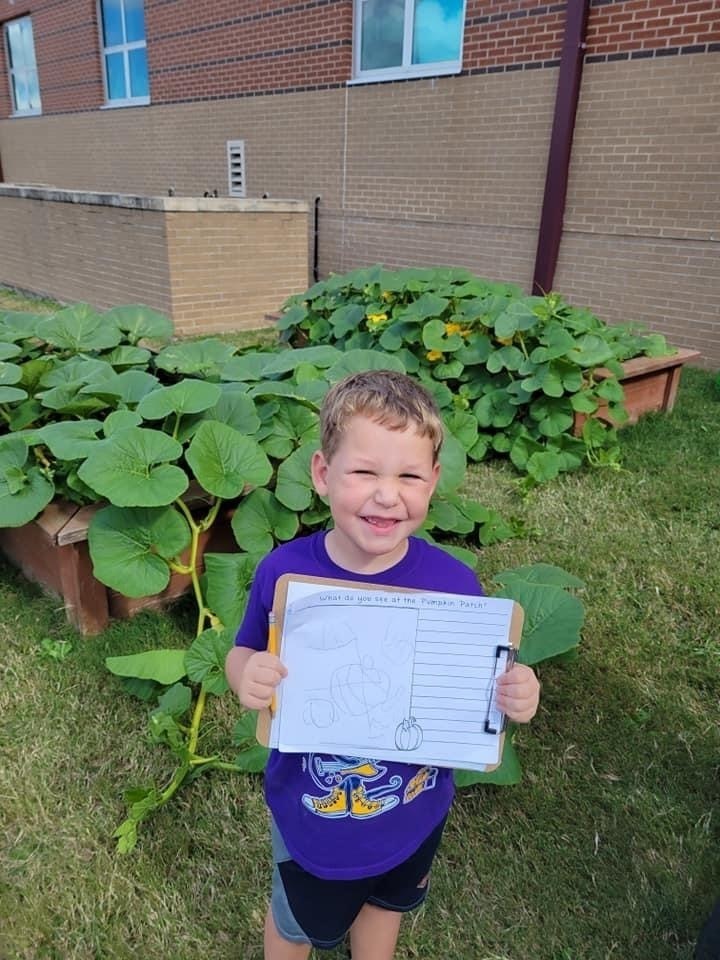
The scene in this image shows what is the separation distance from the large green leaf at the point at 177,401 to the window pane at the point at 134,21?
12037 millimetres

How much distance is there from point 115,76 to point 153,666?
1385 cm

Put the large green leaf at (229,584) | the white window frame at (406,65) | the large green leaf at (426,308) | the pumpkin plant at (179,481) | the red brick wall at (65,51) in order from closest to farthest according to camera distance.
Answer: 1. the pumpkin plant at (179,481)
2. the large green leaf at (229,584)
3. the large green leaf at (426,308)
4. the white window frame at (406,65)
5. the red brick wall at (65,51)

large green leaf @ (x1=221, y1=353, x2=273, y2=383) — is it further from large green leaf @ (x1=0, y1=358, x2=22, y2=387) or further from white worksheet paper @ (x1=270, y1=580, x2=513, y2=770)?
white worksheet paper @ (x1=270, y1=580, x2=513, y2=770)

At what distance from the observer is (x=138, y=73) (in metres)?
12.4

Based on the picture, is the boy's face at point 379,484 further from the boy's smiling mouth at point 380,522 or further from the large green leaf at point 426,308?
the large green leaf at point 426,308

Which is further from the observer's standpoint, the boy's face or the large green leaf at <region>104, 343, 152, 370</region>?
the large green leaf at <region>104, 343, 152, 370</region>

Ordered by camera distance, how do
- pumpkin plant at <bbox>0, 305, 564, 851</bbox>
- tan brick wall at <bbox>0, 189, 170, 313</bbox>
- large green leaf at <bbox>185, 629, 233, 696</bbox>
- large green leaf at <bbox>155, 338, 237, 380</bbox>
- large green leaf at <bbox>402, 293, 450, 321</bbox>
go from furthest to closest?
tan brick wall at <bbox>0, 189, 170, 313</bbox>
large green leaf at <bbox>402, 293, 450, 321</bbox>
large green leaf at <bbox>155, 338, 237, 380</bbox>
pumpkin plant at <bbox>0, 305, 564, 851</bbox>
large green leaf at <bbox>185, 629, 233, 696</bbox>

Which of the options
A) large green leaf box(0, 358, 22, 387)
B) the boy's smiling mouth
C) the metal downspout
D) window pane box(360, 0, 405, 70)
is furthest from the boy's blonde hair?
window pane box(360, 0, 405, 70)

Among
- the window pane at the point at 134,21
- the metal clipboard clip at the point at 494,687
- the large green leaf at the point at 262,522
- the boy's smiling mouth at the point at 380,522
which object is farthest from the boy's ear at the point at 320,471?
the window pane at the point at 134,21

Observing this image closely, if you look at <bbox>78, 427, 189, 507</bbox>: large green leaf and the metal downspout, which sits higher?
the metal downspout

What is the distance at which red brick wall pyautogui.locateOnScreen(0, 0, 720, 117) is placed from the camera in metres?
6.04

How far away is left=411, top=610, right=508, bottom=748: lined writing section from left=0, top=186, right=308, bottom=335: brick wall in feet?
22.2

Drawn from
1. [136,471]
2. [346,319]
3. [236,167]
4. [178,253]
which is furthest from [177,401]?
[236,167]

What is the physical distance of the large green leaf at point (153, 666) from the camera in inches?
82.9
